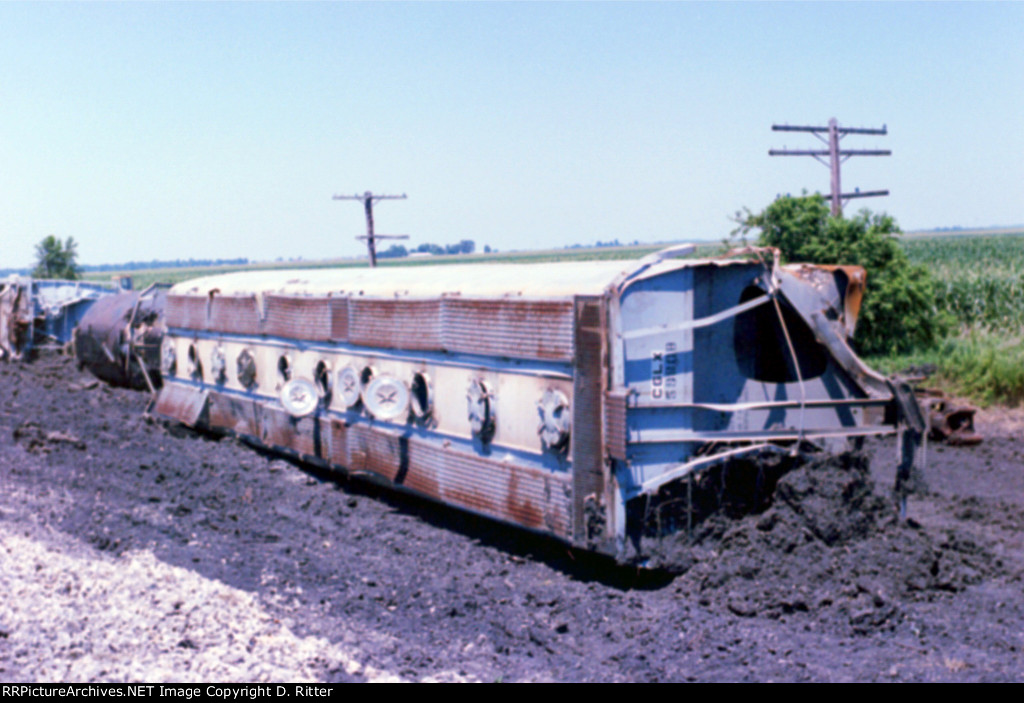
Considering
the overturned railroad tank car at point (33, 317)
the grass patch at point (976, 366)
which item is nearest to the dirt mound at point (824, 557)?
the grass patch at point (976, 366)

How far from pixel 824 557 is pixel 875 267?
12.7 metres

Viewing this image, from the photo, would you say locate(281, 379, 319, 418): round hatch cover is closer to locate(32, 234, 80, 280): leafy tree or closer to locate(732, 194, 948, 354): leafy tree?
locate(732, 194, 948, 354): leafy tree

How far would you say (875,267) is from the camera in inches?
712

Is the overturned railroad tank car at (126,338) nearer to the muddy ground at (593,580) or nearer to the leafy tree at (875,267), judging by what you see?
the muddy ground at (593,580)

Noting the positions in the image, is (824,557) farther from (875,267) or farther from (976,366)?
(875,267)

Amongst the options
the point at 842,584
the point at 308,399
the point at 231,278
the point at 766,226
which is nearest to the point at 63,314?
the point at 231,278

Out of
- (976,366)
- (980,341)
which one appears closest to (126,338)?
(976,366)

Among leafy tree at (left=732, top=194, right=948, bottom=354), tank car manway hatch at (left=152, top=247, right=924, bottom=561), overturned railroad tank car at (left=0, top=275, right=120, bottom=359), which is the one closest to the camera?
tank car manway hatch at (left=152, top=247, right=924, bottom=561)

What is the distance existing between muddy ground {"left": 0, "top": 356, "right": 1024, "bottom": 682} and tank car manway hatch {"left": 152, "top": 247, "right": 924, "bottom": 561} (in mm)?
479

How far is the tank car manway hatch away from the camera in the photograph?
22.9ft

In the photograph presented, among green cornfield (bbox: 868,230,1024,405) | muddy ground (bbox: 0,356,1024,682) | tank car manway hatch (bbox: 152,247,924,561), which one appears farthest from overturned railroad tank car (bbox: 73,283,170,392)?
green cornfield (bbox: 868,230,1024,405)

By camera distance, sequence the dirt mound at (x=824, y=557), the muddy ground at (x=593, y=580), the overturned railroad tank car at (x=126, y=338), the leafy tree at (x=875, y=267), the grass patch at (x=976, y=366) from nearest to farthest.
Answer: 1. the muddy ground at (x=593, y=580)
2. the dirt mound at (x=824, y=557)
3. the grass patch at (x=976, y=366)
4. the overturned railroad tank car at (x=126, y=338)
5. the leafy tree at (x=875, y=267)

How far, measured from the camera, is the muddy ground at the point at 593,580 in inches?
217

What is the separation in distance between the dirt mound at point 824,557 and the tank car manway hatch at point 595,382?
1.31ft
